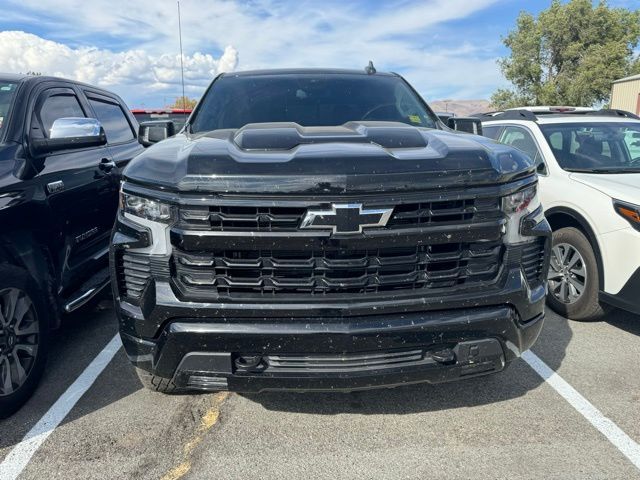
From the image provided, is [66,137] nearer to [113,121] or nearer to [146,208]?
[146,208]

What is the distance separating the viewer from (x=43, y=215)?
3312mm

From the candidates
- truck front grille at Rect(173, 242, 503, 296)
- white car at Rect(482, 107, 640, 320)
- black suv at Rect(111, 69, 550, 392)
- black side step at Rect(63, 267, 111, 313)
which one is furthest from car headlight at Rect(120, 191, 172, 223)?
white car at Rect(482, 107, 640, 320)

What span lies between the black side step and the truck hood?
1457 millimetres

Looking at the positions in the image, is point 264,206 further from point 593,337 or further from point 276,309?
point 593,337

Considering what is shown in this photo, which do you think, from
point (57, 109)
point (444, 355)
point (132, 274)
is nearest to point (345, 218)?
point (444, 355)

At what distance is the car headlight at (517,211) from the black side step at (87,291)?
281 cm

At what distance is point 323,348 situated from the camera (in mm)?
2344

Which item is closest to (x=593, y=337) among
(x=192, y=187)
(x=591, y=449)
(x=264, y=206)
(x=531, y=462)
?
(x=591, y=449)

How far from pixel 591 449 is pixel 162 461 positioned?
215 centimetres

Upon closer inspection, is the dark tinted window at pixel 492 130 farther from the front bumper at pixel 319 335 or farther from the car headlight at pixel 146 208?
the car headlight at pixel 146 208

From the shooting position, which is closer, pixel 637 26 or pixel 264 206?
pixel 264 206

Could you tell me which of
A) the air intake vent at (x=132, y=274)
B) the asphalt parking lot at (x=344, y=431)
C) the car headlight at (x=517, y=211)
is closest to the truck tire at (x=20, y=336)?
the asphalt parking lot at (x=344, y=431)

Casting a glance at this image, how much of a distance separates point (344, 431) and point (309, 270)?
1036 millimetres

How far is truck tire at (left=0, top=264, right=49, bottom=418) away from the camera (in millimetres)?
2896
